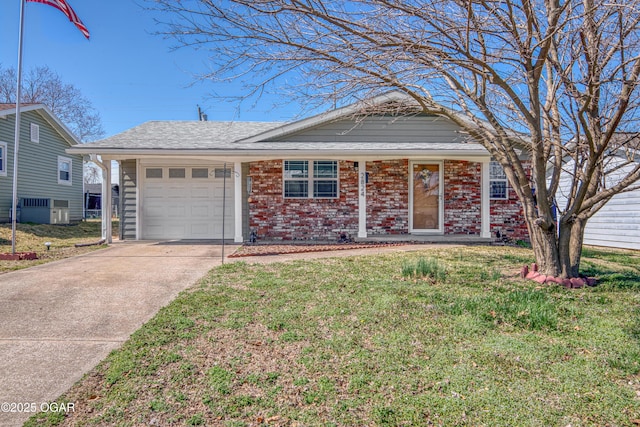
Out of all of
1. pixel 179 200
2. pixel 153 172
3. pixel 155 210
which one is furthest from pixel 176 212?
pixel 153 172

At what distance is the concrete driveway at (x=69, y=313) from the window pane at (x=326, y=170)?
173 inches

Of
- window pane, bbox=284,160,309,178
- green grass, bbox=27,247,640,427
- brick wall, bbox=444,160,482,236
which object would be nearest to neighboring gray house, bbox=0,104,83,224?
window pane, bbox=284,160,309,178

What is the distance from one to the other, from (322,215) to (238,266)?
462cm

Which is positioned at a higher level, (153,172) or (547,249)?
(153,172)

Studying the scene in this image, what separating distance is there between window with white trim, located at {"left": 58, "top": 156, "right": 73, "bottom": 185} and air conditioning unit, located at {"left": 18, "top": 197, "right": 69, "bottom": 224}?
149cm

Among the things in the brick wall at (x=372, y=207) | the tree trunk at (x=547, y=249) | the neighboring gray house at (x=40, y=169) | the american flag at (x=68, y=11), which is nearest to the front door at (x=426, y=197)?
the brick wall at (x=372, y=207)

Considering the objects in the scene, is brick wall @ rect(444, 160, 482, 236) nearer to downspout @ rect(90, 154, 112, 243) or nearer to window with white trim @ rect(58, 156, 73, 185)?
downspout @ rect(90, 154, 112, 243)

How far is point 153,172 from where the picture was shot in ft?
35.7

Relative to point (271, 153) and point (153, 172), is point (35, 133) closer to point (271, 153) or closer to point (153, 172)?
point (153, 172)

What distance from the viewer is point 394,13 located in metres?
4.78

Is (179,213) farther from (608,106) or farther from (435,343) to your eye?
(608,106)

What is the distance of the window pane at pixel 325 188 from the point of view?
10820 millimetres

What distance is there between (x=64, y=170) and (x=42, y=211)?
3873mm

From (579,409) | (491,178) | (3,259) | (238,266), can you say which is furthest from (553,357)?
(3,259)
